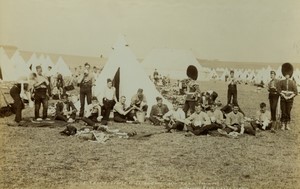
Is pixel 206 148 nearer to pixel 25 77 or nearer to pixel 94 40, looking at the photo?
pixel 94 40

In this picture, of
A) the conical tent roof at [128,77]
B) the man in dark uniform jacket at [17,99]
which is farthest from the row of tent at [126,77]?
the man in dark uniform jacket at [17,99]

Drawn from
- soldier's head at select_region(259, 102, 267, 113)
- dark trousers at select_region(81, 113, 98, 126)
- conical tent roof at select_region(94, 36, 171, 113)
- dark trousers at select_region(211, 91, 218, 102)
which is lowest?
dark trousers at select_region(81, 113, 98, 126)

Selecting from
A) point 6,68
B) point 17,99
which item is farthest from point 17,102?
point 6,68

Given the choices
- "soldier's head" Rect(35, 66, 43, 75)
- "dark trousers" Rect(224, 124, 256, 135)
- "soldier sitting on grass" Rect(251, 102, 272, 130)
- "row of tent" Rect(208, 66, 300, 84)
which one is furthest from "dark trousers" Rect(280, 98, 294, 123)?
"soldier's head" Rect(35, 66, 43, 75)

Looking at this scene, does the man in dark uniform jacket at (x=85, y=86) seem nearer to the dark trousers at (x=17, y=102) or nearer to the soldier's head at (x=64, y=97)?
the soldier's head at (x=64, y=97)

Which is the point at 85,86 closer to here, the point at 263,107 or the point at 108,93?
the point at 108,93

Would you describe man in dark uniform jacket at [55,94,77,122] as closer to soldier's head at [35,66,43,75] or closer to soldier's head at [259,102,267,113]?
soldier's head at [35,66,43,75]

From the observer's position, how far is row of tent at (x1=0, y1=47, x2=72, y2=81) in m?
5.23

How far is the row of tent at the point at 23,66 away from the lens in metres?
5.23

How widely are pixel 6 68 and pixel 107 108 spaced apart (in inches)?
52.4

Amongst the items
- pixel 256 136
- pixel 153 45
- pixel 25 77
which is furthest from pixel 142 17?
pixel 256 136

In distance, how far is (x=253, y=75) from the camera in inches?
210

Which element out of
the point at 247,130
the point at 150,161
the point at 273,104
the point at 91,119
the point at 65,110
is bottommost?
the point at 150,161

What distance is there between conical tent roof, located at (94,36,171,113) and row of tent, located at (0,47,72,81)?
0.45 m
